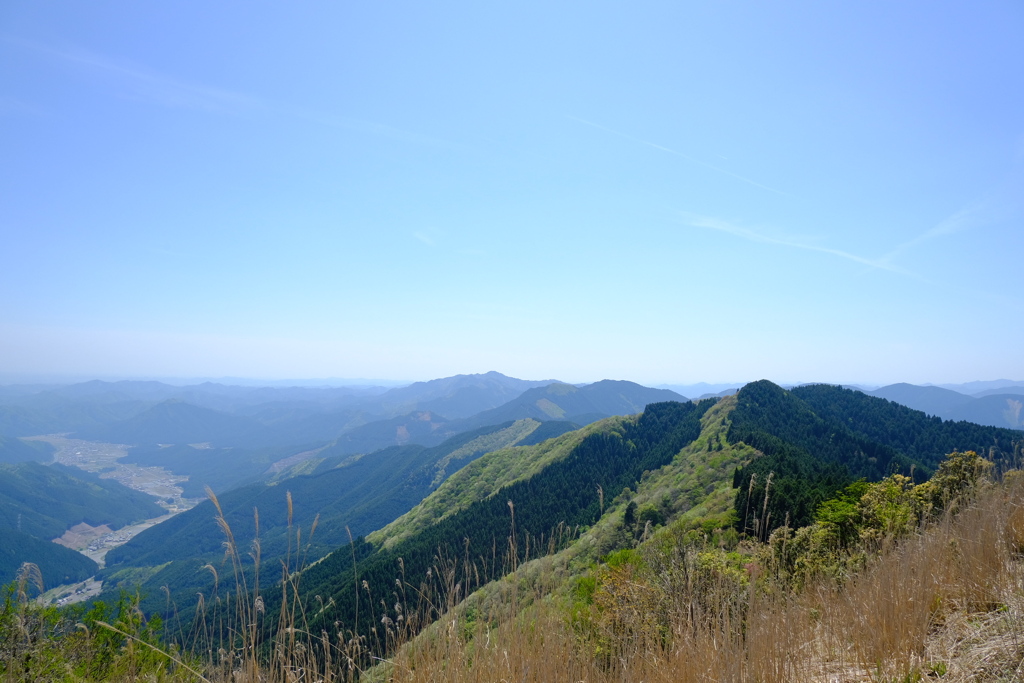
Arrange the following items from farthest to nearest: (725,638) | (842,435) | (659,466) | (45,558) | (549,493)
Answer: (45,558), (549,493), (842,435), (659,466), (725,638)

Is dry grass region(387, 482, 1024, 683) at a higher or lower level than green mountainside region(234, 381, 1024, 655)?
higher

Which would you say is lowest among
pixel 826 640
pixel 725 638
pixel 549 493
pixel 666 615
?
pixel 549 493

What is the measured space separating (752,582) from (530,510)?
3392 inches

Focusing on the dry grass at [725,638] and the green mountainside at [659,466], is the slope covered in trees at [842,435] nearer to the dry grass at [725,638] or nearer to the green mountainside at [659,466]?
the green mountainside at [659,466]

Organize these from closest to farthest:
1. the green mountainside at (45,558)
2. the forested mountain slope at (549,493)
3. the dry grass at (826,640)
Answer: the dry grass at (826,640) → the forested mountain slope at (549,493) → the green mountainside at (45,558)

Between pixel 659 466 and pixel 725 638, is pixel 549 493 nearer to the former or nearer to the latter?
pixel 659 466

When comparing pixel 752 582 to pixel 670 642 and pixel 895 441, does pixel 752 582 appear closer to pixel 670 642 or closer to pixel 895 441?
pixel 670 642

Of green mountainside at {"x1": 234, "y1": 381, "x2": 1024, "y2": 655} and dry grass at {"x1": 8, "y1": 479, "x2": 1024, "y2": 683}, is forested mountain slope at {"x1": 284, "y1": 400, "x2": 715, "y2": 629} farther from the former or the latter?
dry grass at {"x1": 8, "y1": 479, "x2": 1024, "y2": 683}

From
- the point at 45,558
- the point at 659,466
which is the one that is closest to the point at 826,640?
the point at 659,466

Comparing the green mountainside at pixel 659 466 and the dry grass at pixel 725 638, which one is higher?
the dry grass at pixel 725 638

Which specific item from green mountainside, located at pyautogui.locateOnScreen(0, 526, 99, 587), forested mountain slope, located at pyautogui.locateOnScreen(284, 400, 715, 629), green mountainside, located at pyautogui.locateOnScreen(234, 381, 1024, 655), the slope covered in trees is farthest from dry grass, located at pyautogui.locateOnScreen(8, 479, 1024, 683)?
green mountainside, located at pyautogui.locateOnScreen(0, 526, 99, 587)

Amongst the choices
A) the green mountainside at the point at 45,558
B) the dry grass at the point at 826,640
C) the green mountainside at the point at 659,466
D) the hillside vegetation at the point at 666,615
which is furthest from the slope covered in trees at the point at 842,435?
the green mountainside at the point at 45,558

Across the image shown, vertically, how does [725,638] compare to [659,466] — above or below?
above

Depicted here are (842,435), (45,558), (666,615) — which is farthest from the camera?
(45,558)
